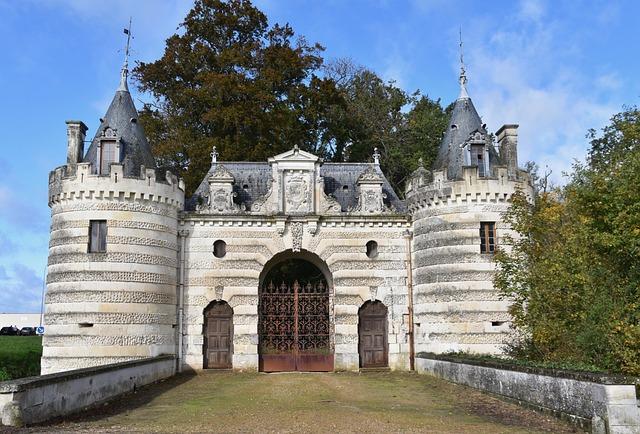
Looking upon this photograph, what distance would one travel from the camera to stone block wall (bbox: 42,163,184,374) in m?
20.7

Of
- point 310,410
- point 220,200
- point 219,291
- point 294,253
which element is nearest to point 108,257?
point 219,291

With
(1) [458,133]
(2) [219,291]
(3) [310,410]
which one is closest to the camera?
(3) [310,410]

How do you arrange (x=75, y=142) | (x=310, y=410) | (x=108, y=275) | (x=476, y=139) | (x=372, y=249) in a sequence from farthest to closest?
1. (x=372, y=249)
2. (x=476, y=139)
3. (x=75, y=142)
4. (x=108, y=275)
5. (x=310, y=410)

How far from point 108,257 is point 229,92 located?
13915 mm

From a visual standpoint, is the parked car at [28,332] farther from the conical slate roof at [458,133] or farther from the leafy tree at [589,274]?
the leafy tree at [589,274]

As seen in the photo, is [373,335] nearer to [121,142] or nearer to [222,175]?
[222,175]

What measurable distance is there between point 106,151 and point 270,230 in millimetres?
6547

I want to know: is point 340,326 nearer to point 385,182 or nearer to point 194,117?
point 385,182

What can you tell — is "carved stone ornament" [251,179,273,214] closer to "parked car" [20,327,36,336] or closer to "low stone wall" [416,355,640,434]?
"low stone wall" [416,355,640,434]

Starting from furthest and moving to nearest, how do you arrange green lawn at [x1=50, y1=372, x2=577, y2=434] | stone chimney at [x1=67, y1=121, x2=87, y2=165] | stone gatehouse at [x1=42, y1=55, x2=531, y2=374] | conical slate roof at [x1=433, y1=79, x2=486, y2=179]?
conical slate roof at [x1=433, y1=79, x2=486, y2=179]
stone chimney at [x1=67, y1=121, x2=87, y2=165]
stone gatehouse at [x1=42, y1=55, x2=531, y2=374]
green lawn at [x1=50, y1=372, x2=577, y2=434]

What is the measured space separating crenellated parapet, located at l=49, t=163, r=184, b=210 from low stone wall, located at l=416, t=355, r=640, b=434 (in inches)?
498

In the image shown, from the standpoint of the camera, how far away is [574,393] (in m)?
11.3

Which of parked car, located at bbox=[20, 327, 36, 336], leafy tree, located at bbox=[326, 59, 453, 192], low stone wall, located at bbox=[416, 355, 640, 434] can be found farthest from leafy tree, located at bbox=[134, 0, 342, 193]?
parked car, located at bbox=[20, 327, 36, 336]

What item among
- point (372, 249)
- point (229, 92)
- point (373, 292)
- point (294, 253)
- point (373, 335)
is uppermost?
point (229, 92)
